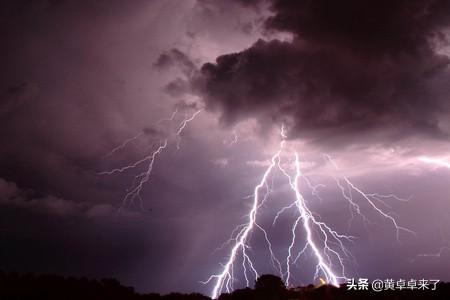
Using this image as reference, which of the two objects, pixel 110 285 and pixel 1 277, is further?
pixel 110 285

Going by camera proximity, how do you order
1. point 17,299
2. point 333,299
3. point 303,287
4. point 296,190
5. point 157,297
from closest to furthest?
1. point 17,299
2. point 333,299
3. point 303,287
4. point 157,297
5. point 296,190

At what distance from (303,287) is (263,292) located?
205cm

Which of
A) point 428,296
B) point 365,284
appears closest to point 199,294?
point 365,284

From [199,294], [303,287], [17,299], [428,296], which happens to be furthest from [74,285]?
[428,296]

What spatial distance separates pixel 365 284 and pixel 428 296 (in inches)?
119

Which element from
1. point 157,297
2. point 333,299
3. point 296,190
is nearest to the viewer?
point 333,299

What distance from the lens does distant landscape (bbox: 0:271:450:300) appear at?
23562 millimetres

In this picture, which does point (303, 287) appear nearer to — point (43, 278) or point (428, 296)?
point (428, 296)

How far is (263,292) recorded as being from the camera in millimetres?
26344

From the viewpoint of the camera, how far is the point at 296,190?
30.7 m

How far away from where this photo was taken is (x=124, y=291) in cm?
2773

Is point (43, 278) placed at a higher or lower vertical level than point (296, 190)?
lower

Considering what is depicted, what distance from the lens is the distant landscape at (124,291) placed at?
23.6 m

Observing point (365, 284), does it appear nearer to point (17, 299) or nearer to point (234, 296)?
point (234, 296)
